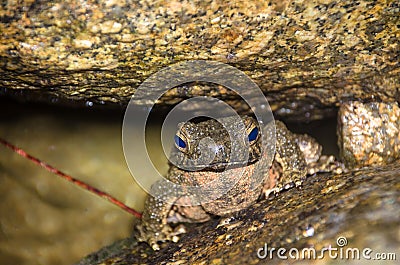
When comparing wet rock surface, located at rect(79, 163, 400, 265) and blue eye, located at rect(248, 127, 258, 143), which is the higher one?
blue eye, located at rect(248, 127, 258, 143)

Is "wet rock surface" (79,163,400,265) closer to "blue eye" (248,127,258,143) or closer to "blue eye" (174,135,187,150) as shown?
"blue eye" (248,127,258,143)

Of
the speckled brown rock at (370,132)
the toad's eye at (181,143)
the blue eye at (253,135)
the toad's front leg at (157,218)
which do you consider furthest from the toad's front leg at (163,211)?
the speckled brown rock at (370,132)

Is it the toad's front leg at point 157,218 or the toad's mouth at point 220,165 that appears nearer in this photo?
the toad's mouth at point 220,165

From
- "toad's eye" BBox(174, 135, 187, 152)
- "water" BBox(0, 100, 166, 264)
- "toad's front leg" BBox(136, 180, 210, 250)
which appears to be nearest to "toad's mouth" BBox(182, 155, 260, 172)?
"toad's eye" BBox(174, 135, 187, 152)

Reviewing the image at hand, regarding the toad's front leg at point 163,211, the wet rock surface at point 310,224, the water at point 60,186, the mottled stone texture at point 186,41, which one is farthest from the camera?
the water at point 60,186

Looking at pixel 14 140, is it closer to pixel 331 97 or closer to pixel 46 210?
pixel 46 210

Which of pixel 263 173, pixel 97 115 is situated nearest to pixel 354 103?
pixel 263 173

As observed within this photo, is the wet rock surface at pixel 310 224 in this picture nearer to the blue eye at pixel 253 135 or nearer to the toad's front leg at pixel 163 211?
the toad's front leg at pixel 163 211

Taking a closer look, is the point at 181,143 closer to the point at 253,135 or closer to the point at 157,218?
the point at 253,135
